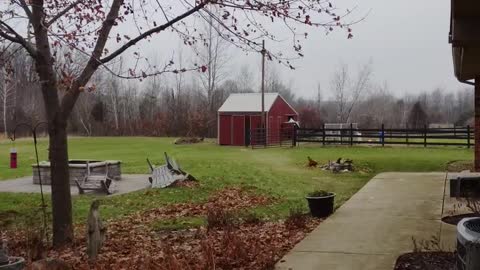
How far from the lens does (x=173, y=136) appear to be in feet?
199

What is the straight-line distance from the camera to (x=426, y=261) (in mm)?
6258

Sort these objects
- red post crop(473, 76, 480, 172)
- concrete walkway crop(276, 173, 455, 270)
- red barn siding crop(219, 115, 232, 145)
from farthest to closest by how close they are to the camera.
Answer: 1. red barn siding crop(219, 115, 232, 145)
2. red post crop(473, 76, 480, 172)
3. concrete walkway crop(276, 173, 455, 270)

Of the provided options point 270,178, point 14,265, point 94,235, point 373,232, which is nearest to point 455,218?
point 373,232

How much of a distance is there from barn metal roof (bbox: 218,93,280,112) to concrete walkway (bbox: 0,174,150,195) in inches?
878

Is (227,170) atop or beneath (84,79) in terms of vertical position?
beneath

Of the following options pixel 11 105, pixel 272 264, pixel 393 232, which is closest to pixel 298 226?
pixel 393 232

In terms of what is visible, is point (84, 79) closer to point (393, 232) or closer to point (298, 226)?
point (298, 226)

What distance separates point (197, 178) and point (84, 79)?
10.6 metres

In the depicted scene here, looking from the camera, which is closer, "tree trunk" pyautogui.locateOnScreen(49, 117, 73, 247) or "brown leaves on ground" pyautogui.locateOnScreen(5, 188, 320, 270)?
"brown leaves on ground" pyautogui.locateOnScreen(5, 188, 320, 270)

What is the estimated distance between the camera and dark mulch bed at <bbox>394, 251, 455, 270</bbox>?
19.7ft

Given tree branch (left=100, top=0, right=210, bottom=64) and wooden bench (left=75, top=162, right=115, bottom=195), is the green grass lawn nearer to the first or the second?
wooden bench (left=75, top=162, right=115, bottom=195)

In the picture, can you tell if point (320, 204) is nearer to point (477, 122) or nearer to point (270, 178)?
point (270, 178)

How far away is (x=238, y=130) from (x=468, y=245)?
37514 mm

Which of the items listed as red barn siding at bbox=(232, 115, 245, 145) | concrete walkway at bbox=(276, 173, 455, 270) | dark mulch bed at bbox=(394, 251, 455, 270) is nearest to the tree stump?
concrete walkway at bbox=(276, 173, 455, 270)
